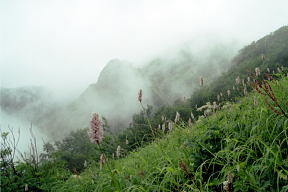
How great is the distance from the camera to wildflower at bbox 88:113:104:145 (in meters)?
2.79

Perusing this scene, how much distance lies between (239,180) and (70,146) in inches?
2141

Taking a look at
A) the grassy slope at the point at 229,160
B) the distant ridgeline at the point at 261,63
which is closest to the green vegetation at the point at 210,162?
the grassy slope at the point at 229,160

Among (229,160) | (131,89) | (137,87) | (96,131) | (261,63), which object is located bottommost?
(131,89)

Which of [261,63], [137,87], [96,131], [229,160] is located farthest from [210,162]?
[137,87]

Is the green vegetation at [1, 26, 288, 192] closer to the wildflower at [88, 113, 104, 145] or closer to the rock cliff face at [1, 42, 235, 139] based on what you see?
the wildflower at [88, 113, 104, 145]

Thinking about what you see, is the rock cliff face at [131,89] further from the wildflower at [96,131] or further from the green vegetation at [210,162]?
the wildflower at [96,131]

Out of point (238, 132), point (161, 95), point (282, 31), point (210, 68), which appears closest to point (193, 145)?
point (238, 132)

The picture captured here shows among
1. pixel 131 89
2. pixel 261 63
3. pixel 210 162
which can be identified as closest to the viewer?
pixel 210 162

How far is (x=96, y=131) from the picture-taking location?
285cm

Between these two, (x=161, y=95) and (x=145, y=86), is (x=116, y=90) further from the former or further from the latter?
(x=161, y=95)

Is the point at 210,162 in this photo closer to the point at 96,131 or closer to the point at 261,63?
the point at 96,131

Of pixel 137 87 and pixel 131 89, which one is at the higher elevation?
pixel 137 87

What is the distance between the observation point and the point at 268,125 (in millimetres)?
2604

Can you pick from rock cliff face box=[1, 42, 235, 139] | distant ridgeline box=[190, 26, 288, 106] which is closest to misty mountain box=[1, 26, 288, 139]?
rock cliff face box=[1, 42, 235, 139]
